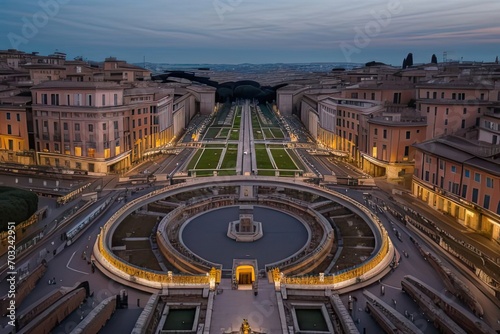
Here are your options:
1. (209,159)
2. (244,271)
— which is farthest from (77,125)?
(244,271)

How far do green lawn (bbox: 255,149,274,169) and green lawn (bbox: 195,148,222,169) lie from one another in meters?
4.78

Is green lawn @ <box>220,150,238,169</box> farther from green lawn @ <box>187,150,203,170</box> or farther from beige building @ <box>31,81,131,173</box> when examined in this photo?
beige building @ <box>31,81,131,173</box>

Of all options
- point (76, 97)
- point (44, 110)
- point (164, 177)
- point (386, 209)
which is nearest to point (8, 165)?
point (44, 110)

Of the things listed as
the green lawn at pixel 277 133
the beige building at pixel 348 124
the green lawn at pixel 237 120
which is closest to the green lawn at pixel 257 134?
the green lawn at pixel 277 133

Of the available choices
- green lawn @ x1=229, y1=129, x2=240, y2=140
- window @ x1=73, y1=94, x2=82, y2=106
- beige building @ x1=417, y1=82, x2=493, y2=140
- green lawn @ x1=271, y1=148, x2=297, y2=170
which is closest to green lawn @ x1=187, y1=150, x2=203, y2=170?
green lawn @ x1=271, y1=148, x2=297, y2=170

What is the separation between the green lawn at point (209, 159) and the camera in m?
50.6

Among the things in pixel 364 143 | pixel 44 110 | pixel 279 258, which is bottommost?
pixel 279 258

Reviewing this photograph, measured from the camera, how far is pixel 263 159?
179ft

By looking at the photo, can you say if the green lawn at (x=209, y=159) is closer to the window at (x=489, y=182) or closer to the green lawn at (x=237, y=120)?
the green lawn at (x=237, y=120)

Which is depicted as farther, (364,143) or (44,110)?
(364,143)

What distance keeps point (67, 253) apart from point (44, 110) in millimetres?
27810

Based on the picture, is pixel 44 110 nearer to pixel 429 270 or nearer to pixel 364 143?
pixel 364 143

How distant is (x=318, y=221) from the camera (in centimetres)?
3225

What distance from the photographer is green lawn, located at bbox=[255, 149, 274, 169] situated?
50500 mm
